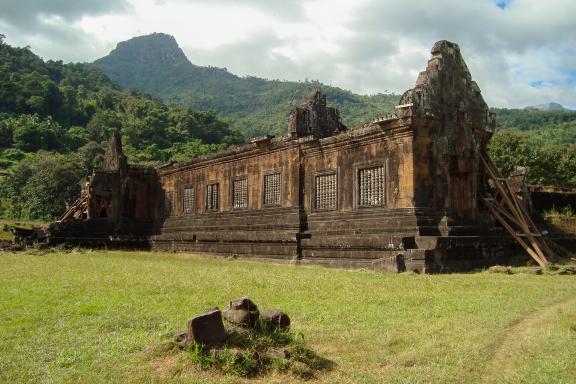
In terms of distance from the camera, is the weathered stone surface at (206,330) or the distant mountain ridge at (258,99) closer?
the weathered stone surface at (206,330)

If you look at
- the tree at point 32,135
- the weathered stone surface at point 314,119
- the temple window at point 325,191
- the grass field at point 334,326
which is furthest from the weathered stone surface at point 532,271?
the tree at point 32,135

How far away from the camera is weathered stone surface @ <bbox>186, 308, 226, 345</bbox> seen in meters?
4.88

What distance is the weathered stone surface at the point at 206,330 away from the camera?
16.0 ft

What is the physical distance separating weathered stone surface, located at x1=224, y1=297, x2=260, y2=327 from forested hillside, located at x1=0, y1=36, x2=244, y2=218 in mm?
45437

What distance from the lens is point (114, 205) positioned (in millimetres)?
29547

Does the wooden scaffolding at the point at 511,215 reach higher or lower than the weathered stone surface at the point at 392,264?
higher

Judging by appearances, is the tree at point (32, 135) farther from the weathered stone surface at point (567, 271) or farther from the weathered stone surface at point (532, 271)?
the weathered stone surface at point (567, 271)

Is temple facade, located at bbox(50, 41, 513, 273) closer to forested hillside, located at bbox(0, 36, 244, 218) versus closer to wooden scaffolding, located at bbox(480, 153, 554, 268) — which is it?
wooden scaffolding, located at bbox(480, 153, 554, 268)

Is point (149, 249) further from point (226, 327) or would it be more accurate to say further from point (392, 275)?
point (226, 327)

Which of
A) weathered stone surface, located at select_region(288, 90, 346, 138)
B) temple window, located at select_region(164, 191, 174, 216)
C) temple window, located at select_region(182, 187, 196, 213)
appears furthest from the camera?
temple window, located at select_region(164, 191, 174, 216)

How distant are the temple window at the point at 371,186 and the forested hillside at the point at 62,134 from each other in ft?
122

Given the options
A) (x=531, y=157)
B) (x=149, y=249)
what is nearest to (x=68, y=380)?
(x=149, y=249)

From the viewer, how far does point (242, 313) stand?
18.0ft

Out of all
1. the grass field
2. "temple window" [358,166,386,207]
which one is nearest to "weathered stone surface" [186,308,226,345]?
the grass field
